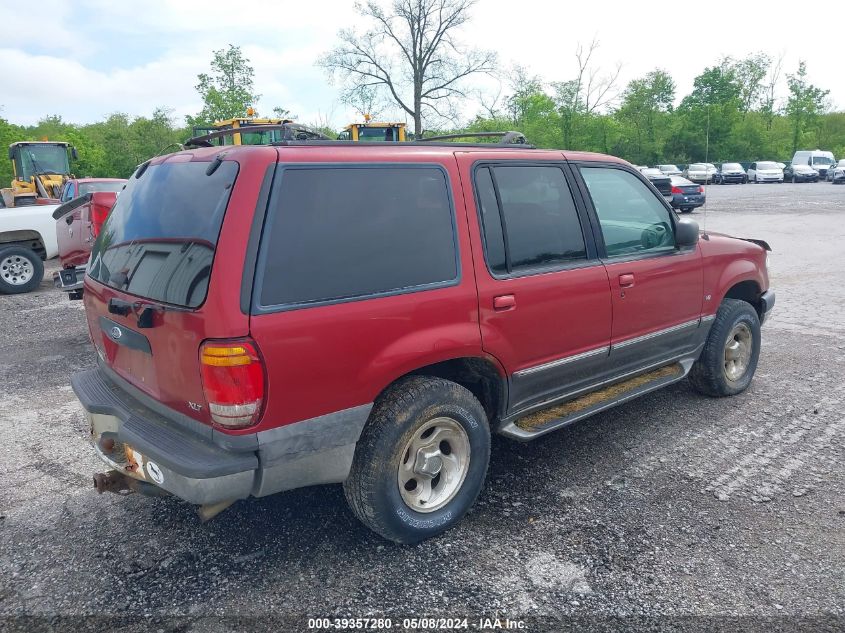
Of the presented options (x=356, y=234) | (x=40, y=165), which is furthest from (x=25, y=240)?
(x=40, y=165)

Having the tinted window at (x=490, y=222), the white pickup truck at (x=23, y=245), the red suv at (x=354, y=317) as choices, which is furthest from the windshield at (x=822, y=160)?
the tinted window at (x=490, y=222)

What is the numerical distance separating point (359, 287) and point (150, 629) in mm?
1626

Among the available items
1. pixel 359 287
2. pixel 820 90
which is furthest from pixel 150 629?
pixel 820 90

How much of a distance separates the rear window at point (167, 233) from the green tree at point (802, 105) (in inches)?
2619

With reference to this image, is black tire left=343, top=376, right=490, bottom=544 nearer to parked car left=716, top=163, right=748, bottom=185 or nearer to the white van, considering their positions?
parked car left=716, top=163, right=748, bottom=185

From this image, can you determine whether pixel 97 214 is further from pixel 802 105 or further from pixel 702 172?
pixel 802 105

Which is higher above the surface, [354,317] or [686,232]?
[686,232]

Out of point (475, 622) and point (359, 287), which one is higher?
point (359, 287)

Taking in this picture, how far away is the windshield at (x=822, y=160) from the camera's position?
44325 millimetres

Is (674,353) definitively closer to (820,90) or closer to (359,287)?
A: (359,287)

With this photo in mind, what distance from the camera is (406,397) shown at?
2.89m

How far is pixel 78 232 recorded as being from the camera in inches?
287

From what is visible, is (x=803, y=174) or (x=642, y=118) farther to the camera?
(x=642, y=118)

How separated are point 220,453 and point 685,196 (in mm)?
22200
